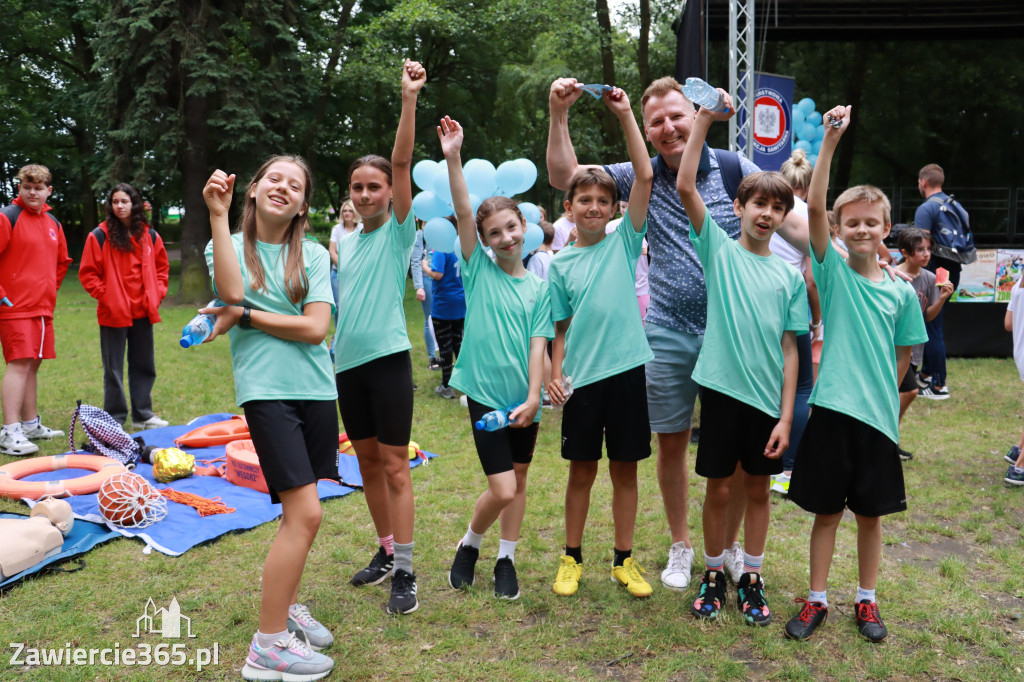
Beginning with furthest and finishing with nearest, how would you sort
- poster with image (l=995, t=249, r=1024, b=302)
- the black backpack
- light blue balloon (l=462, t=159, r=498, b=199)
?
poster with image (l=995, t=249, r=1024, b=302), the black backpack, light blue balloon (l=462, t=159, r=498, b=199)

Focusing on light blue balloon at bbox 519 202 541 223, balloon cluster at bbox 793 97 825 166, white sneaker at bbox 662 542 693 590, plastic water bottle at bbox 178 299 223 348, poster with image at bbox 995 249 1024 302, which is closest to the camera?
plastic water bottle at bbox 178 299 223 348

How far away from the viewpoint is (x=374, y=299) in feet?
10.3

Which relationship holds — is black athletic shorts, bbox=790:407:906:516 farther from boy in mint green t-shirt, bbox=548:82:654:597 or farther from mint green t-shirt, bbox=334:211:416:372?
mint green t-shirt, bbox=334:211:416:372

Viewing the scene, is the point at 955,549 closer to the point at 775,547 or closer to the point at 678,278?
the point at 775,547

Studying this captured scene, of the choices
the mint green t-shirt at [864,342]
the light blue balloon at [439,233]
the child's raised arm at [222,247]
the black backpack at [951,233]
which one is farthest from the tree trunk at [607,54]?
the child's raised arm at [222,247]

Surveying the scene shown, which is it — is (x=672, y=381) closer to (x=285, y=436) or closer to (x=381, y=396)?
(x=381, y=396)

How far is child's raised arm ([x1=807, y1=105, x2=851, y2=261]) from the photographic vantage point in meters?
2.69

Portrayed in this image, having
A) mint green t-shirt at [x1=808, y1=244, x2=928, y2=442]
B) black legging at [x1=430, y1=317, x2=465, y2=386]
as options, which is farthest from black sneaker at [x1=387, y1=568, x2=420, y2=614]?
black legging at [x1=430, y1=317, x2=465, y2=386]

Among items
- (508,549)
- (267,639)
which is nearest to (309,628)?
(267,639)

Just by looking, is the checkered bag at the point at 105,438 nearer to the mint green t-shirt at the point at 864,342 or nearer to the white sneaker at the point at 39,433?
the white sneaker at the point at 39,433

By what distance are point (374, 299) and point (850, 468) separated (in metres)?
1.99

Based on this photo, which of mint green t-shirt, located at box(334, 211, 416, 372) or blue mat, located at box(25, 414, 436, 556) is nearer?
mint green t-shirt, located at box(334, 211, 416, 372)

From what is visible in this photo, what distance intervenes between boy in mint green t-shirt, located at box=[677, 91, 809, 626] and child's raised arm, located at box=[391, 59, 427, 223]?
105cm

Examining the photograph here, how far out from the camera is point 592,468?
3289 millimetres
